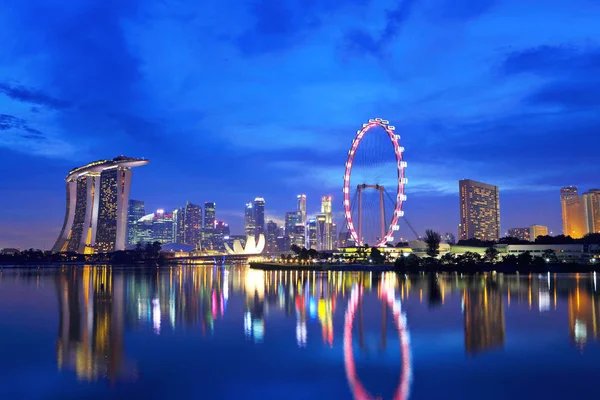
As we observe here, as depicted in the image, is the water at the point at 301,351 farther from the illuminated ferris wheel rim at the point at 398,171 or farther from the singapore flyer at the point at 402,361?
the illuminated ferris wheel rim at the point at 398,171

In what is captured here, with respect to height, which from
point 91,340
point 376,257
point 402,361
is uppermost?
point 376,257

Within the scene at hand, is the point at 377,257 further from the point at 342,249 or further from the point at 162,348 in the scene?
the point at 162,348

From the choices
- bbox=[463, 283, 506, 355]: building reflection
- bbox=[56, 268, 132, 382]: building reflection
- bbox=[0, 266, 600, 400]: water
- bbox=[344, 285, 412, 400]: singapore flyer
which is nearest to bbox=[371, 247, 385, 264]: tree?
bbox=[463, 283, 506, 355]: building reflection

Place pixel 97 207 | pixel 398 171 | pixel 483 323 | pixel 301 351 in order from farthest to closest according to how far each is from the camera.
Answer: pixel 97 207, pixel 398 171, pixel 483 323, pixel 301 351

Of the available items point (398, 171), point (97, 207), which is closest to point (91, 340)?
point (398, 171)

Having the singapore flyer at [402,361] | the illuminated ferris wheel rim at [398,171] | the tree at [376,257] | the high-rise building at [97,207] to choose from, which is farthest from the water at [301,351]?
the high-rise building at [97,207]

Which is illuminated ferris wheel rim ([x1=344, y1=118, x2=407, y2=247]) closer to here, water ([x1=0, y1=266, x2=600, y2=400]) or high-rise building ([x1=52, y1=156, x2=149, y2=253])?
water ([x1=0, y1=266, x2=600, y2=400])

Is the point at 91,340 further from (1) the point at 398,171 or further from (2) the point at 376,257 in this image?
(2) the point at 376,257

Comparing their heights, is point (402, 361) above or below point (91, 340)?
below
